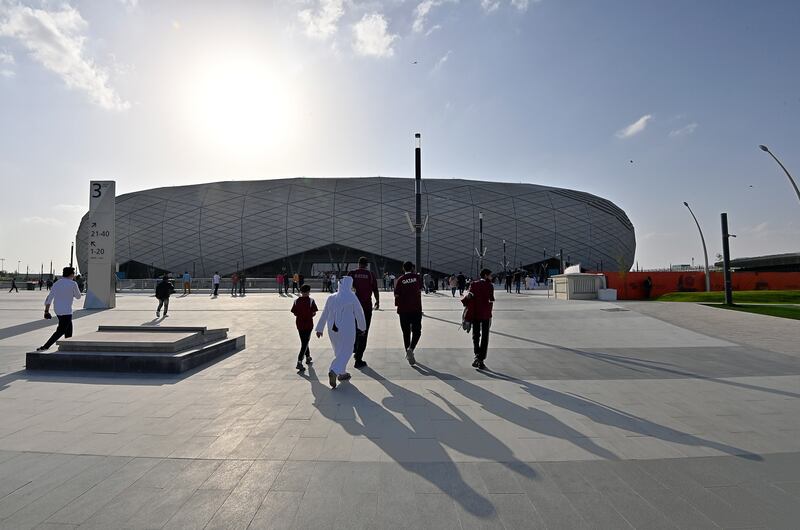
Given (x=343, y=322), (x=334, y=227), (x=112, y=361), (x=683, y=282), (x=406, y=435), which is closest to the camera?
(x=406, y=435)

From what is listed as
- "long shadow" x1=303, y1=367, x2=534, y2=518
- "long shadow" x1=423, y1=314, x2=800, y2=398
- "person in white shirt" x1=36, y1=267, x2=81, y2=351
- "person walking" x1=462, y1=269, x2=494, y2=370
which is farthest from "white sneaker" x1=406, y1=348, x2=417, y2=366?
"person in white shirt" x1=36, y1=267, x2=81, y2=351

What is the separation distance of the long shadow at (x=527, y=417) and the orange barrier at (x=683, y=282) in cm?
1868

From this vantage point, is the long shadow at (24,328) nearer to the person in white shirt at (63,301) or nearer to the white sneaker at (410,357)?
the person in white shirt at (63,301)

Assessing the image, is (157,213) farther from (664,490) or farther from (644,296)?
(664,490)

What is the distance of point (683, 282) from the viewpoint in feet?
76.9

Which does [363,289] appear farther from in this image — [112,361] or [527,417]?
[112,361]

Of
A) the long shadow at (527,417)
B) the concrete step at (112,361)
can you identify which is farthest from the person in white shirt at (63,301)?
the long shadow at (527,417)

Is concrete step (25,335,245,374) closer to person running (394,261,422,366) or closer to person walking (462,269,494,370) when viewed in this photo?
person running (394,261,422,366)

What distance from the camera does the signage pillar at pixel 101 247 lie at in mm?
15797

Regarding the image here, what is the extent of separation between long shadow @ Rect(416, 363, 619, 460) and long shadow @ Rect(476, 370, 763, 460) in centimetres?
29

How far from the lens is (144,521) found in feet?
7.42

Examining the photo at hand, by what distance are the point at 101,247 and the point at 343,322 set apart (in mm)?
15201

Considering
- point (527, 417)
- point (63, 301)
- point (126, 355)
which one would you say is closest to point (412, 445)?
point (527, 417)

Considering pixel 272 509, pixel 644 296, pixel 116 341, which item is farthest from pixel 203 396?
pixel 644 296
